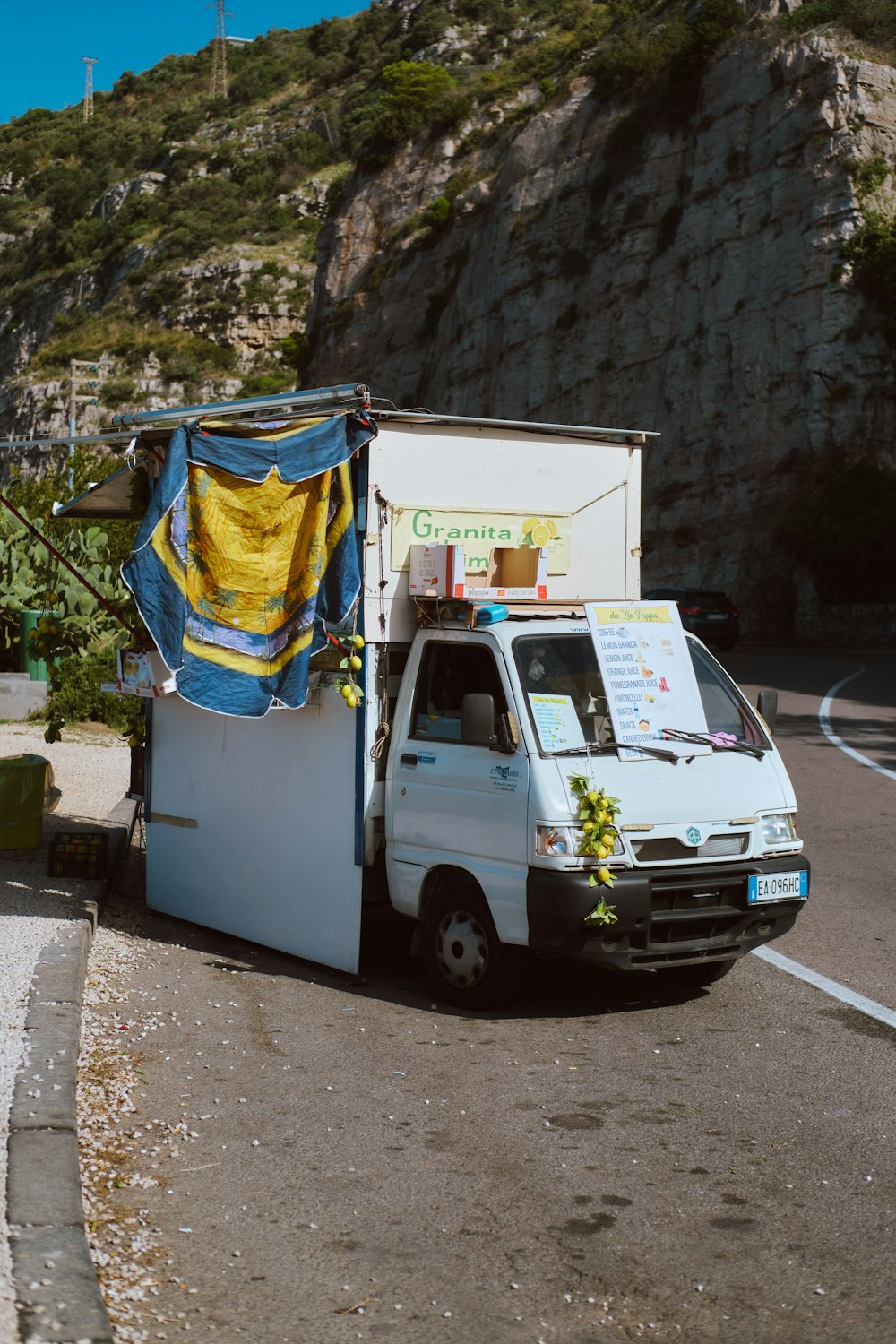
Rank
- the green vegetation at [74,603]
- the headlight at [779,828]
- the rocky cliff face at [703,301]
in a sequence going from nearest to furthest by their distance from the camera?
the headlight at [779,828] → the green vegetation at [74,603] → the rocky cliff face at [703,301]

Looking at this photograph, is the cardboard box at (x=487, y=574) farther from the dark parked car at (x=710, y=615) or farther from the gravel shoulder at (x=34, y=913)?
the dark parked car at (x=710, y=615)

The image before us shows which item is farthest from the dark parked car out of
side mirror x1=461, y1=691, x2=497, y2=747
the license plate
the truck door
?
side mirror x1=461, y1=691, x2=497, y2=747

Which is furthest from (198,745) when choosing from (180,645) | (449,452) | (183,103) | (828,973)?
(183,103)

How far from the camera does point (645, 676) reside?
7.31 meters

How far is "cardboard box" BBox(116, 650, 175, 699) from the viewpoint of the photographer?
8.46 m

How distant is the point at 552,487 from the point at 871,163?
3725 cm

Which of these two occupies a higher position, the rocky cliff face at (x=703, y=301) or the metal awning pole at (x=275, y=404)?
the rocky cliff face at (x=703, y=301)

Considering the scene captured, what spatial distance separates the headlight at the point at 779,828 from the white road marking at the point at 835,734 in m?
7.84

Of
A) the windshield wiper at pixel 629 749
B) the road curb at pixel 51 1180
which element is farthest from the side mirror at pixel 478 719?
the road curb at pixel 51 1180

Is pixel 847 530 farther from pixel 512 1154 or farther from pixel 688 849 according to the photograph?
pixel 512 1154

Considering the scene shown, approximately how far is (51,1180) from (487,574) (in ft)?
13.8

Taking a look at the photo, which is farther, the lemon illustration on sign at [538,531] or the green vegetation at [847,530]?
the green vegetation at [847,530]

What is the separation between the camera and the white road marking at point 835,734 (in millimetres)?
15297

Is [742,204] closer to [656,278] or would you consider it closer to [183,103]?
[656,278]
